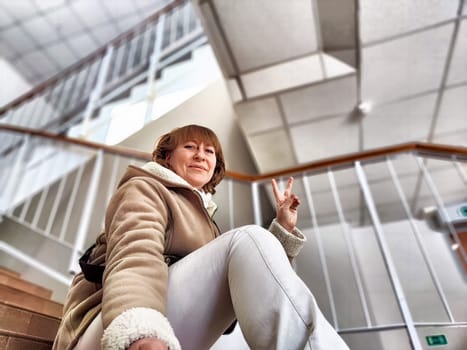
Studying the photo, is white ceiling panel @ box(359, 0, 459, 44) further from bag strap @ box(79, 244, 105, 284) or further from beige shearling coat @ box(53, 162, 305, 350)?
bag strap @ box(79, 244, 105, 284)

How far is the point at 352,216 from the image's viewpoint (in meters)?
3.66

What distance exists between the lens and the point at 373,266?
10.6ft

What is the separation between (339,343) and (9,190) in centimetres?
247

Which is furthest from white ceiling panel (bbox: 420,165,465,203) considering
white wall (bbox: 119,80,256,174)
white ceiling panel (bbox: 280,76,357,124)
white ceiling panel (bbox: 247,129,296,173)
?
white wall (bbox: 119,80,256,174)

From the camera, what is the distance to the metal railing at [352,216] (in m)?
1.46

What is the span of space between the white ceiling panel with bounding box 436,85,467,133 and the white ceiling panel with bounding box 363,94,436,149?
0.28 ft

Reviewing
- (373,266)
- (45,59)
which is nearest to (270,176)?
(373,266)

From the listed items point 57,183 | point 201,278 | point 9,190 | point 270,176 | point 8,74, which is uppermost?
point 8,74

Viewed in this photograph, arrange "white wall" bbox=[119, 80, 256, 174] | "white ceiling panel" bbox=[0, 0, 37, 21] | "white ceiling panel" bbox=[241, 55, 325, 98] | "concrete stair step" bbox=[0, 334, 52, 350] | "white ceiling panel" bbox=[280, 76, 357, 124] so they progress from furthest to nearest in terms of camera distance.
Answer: "white ceiling panel" bbox=[0, 0, 37, 21]
"white ceiling panel" bbox=[280, 76, 357, 124]
"white ceiling panel" bbox=[241, 55, 325, 98]
"white wall" bbox=[119, 80, 256, 174]
"concrete stair step" bbox=[0, 334, 52, 350]

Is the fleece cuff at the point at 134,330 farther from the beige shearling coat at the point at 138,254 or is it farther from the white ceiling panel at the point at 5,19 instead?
the white ceiling panel at the point at 5,19

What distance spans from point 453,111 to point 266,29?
5.73ft

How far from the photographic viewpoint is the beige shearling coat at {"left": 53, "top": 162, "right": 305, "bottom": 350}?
410mm

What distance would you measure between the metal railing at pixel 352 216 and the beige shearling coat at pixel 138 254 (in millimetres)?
248

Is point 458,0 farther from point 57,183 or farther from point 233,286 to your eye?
point 57,183
